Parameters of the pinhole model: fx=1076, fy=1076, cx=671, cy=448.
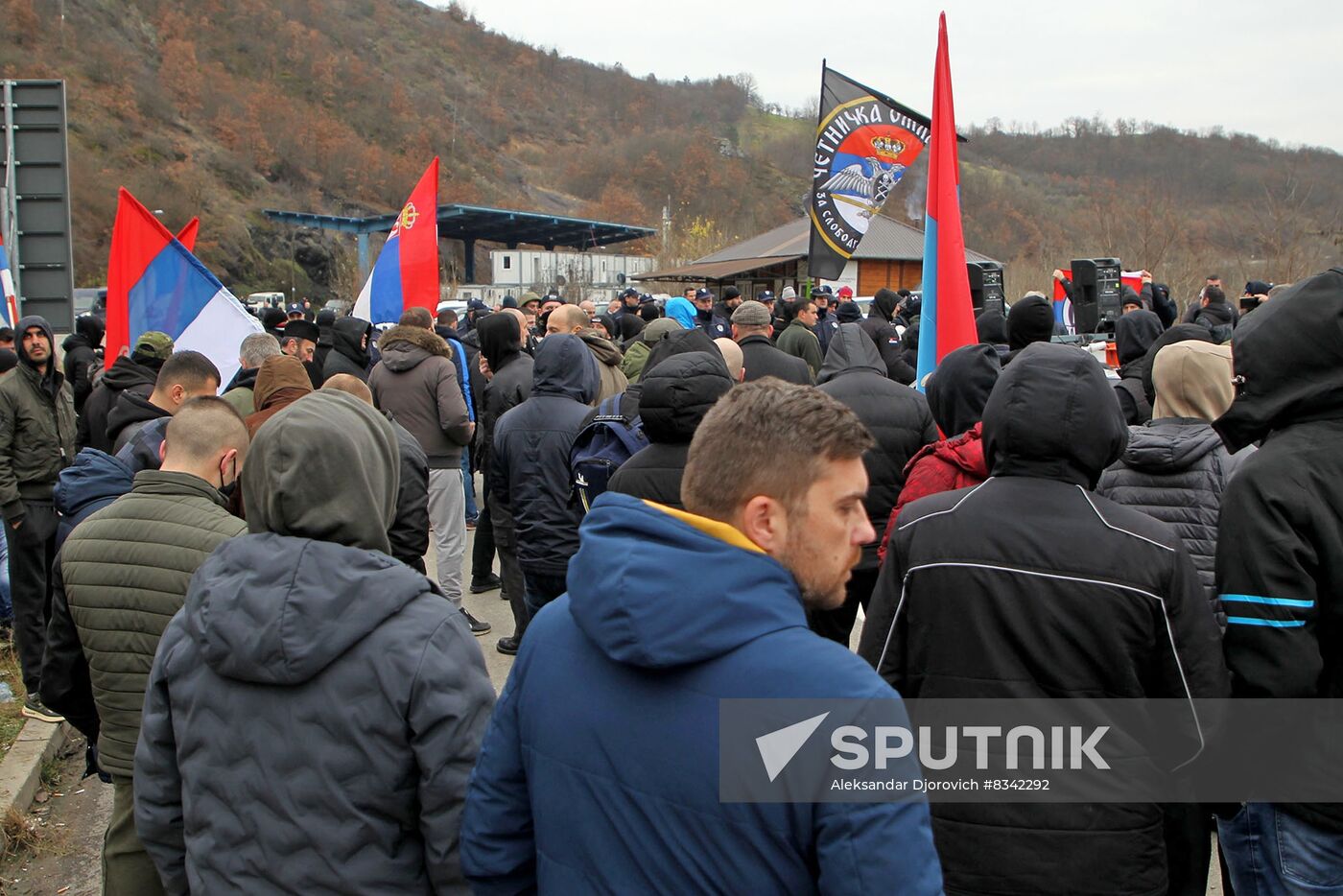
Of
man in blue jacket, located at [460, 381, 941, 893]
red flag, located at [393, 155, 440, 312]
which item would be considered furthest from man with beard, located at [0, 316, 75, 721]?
man in blue jacket, located at [460, 381, 941, 893]

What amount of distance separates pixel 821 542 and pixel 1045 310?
4006 millimetres

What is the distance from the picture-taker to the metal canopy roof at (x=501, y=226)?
46844 mm

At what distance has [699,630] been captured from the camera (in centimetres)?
149

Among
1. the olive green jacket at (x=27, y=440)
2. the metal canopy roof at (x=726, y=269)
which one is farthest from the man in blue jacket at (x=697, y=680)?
the metal canopy roof at (x=726, y=269)

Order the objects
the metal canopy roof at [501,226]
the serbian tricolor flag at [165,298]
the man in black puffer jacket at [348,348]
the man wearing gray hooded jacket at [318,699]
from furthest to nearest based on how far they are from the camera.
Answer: the metal canopy roof at [501,226], the man in black puffer jacket at [348,348], the serbian tricolor flag at [165,298], the man wearing gray hooded jacket at [318,699]

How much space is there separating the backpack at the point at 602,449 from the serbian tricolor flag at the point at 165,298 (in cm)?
246

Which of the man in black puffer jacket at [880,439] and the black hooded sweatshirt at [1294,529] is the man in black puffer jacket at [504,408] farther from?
the black hooded sweatshirt at [1294,529]

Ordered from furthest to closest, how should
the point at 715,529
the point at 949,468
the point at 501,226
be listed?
the point at 501,226 → the point at 949,468 → the point at 715,529

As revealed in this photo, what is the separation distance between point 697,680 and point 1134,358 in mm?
6621

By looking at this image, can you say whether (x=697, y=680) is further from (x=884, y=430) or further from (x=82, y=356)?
(x=82, y=356)

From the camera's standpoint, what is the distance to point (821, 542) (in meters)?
1.68

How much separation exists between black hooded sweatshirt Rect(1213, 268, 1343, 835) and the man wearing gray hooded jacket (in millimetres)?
1686

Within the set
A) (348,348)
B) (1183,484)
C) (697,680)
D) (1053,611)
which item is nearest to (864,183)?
(348,348)

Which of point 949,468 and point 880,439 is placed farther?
point 880,439
